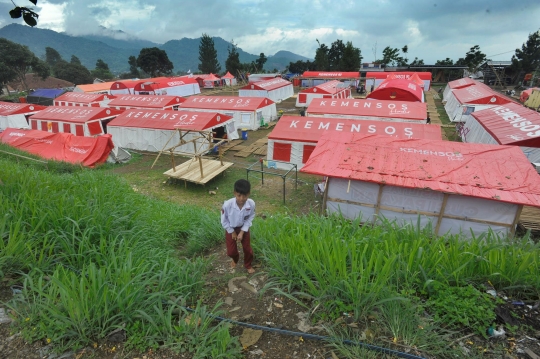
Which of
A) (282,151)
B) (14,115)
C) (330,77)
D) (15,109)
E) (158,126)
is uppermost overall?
(330,77)

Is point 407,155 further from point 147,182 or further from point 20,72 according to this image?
point 20,72

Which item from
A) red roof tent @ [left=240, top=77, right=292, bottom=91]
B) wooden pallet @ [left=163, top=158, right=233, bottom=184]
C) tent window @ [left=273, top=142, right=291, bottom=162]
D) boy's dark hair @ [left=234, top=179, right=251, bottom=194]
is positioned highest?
red roof tent @ [left=240, top=77, right=292, bottom=91]

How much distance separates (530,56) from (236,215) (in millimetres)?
60539

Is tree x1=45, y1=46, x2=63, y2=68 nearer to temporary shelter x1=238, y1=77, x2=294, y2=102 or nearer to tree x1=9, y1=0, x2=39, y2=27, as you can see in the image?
temporary shelter x1=238, y1=77, x2=294, y2=102

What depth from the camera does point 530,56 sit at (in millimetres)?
43844

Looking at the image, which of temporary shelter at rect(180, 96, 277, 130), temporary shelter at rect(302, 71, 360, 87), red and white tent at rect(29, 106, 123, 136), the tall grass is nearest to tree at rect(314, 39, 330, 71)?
temporary shelter at rect(302, 71, 360, 87)

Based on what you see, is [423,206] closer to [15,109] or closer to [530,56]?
[15,109]

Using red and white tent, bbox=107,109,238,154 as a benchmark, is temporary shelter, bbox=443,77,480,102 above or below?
above

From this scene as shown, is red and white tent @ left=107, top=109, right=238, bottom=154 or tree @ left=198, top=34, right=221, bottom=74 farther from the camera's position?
tree @ left=198, top=34, right=221, bottom=74

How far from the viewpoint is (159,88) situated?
1604 inches

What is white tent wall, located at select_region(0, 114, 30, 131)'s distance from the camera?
79.2 ft

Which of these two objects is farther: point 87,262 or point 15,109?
point 15,109

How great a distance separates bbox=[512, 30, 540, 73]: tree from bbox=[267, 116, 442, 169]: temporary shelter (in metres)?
45.6

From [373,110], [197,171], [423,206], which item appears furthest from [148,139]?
[423,206]
